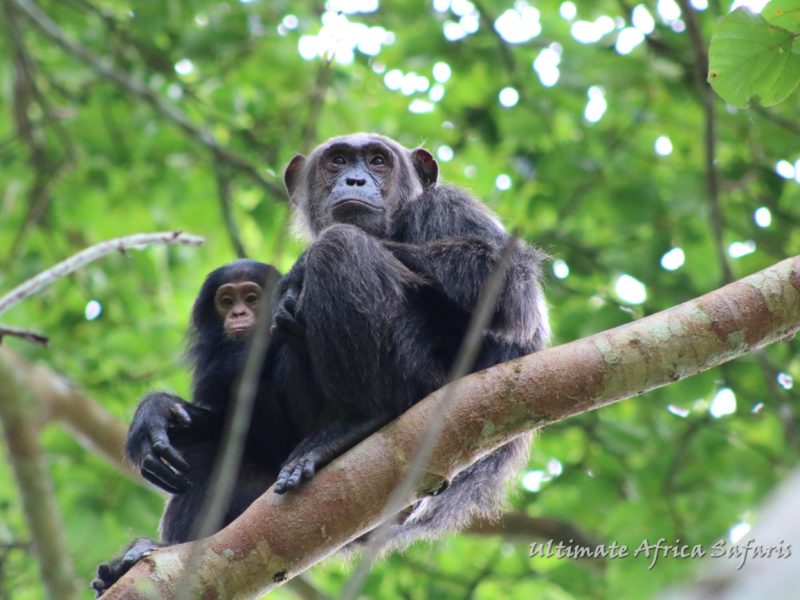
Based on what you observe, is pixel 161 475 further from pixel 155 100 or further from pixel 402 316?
pixel 155 100

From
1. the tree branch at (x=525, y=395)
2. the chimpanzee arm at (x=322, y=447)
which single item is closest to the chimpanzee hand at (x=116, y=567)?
the tree branch at (x=525, y=395)

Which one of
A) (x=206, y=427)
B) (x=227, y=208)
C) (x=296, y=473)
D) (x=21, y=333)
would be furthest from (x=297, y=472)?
(x=227, y=208)

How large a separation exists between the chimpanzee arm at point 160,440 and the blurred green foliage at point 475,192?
2.47 metres

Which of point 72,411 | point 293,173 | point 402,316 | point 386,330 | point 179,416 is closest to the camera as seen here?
point 386,330

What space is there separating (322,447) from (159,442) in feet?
2.95

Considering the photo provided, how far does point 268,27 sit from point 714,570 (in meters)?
8.84

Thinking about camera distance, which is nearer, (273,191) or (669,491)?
(669,491)

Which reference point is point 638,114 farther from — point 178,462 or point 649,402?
point 178,462

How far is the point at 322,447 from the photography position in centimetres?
404

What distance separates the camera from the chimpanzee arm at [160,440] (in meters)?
4.51

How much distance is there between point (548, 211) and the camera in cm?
887


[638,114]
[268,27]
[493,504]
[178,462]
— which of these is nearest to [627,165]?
[638,114]

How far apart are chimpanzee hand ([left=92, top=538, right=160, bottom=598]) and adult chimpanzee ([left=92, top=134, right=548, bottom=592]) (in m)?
0.35

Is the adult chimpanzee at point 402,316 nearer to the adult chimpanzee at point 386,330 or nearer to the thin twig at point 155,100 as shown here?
the adult chimpanzee at point 386,330
